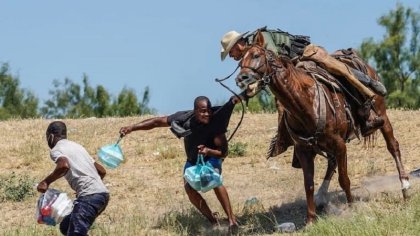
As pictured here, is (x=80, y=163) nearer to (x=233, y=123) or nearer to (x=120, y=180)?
(x=120, y=180)

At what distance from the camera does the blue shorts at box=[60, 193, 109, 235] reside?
866 cm

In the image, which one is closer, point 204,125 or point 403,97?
point 204,125

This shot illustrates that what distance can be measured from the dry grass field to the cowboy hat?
2083mm

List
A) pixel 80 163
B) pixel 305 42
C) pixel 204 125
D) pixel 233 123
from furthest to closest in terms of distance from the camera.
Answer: pixel 233 123 < pixel 305 42 < pixel 204 125 < pixel 80 163

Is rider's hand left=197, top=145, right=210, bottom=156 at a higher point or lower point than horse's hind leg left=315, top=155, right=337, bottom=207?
higher

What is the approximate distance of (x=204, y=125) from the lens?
32.4 feet

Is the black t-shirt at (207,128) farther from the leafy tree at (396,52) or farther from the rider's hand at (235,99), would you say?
the leafy tree at (396,52)

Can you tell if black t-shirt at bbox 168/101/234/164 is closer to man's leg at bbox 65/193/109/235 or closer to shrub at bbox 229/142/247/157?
man's leg at bbox 65/193/109/235

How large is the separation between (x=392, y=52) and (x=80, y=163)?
3397 centimetres

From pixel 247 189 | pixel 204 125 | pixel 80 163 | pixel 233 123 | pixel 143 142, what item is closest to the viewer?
pixel 80 163

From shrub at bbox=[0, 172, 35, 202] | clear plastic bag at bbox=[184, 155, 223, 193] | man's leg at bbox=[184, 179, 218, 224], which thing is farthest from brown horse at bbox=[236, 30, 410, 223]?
shrub at bbox=[0, 172, 35, 202]

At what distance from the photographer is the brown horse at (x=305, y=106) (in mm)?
9234

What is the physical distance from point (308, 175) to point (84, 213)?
9.43ft

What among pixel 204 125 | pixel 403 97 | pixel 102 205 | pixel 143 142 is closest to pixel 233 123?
pixel 143 142
